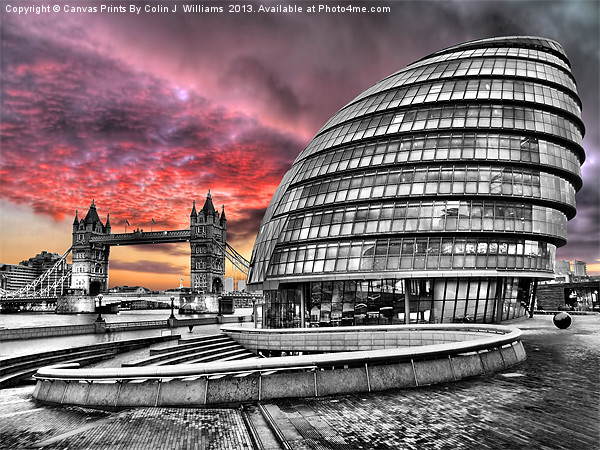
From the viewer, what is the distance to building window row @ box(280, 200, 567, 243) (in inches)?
1614

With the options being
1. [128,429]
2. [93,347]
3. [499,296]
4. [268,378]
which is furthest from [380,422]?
[499,296]

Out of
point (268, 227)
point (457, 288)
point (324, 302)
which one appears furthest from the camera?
point (268, 227)

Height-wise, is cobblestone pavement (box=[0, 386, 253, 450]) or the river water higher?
cobblestone pavement (box=[0, 386, 253, 450])

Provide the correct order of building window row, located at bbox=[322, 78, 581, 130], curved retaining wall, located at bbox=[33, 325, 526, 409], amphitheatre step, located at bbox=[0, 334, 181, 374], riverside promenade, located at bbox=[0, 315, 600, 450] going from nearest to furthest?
riverside promenade, located at bbox=[0, 315, 600, 450] < curved retaining wall, located at bbox=[33, 325, 526, 409] < amphitheatre step, located at bbox=[0, 334, 181, 374] < building window row, located at bbox=[322, 78, 581, 130]

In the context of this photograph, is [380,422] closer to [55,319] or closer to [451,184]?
[451,184]

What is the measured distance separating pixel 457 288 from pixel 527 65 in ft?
90.9

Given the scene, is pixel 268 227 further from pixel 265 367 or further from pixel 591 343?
pixel 265 367

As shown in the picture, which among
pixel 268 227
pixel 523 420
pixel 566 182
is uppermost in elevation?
pixel 566 182

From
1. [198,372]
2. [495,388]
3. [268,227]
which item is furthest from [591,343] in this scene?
[268,227]

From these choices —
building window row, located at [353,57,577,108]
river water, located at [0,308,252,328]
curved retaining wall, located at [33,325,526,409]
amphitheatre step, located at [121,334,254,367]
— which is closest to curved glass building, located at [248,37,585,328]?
building window row, located at [353,57,577,108]

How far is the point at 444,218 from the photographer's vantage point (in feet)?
135

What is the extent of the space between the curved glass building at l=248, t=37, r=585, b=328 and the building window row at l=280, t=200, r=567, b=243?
0.10 m

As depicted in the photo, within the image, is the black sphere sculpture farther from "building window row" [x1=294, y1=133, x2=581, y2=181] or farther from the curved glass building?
"building window row" [x1=294, y1=133, x2=581, y2=181]

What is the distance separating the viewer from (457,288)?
40.6 metres
